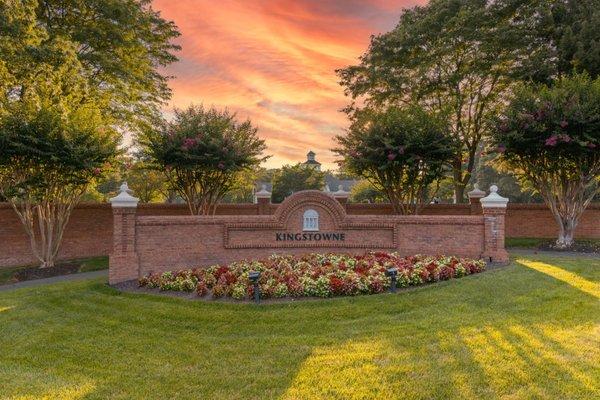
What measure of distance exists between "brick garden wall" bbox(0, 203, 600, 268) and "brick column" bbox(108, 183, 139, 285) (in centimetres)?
741

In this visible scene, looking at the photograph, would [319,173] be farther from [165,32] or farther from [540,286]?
[540,286]

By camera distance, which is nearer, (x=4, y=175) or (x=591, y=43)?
(x=4, y=175)

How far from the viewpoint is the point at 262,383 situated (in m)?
5.04

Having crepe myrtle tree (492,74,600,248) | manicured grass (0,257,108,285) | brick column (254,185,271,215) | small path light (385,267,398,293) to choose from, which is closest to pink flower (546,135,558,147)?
crepe myrtle tree (492,74,600,248)

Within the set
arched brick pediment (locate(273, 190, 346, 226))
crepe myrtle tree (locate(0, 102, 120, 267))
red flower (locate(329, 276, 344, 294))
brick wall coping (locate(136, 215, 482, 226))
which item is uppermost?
crepe myrtle tree (locate(0, 102, 120, 267))

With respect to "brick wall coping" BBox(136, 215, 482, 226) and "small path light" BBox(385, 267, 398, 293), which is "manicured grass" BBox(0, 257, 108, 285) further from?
"small path light" BBox(385, 267, 398, 293)

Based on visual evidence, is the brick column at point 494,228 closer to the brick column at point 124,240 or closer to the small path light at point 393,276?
the small path light at point 393,276

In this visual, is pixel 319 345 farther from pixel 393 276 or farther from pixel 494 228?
pixel 494 228

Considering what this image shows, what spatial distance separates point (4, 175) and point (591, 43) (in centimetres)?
2313

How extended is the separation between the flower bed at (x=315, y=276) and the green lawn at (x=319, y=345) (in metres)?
0.46

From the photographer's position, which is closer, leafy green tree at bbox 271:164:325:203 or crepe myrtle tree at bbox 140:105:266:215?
crepe myrtle tree at bbox 140:105:266:215

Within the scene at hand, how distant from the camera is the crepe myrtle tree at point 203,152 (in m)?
16.8

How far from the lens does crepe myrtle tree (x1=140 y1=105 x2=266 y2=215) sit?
16812mm

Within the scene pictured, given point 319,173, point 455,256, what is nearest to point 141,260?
point 455,256
